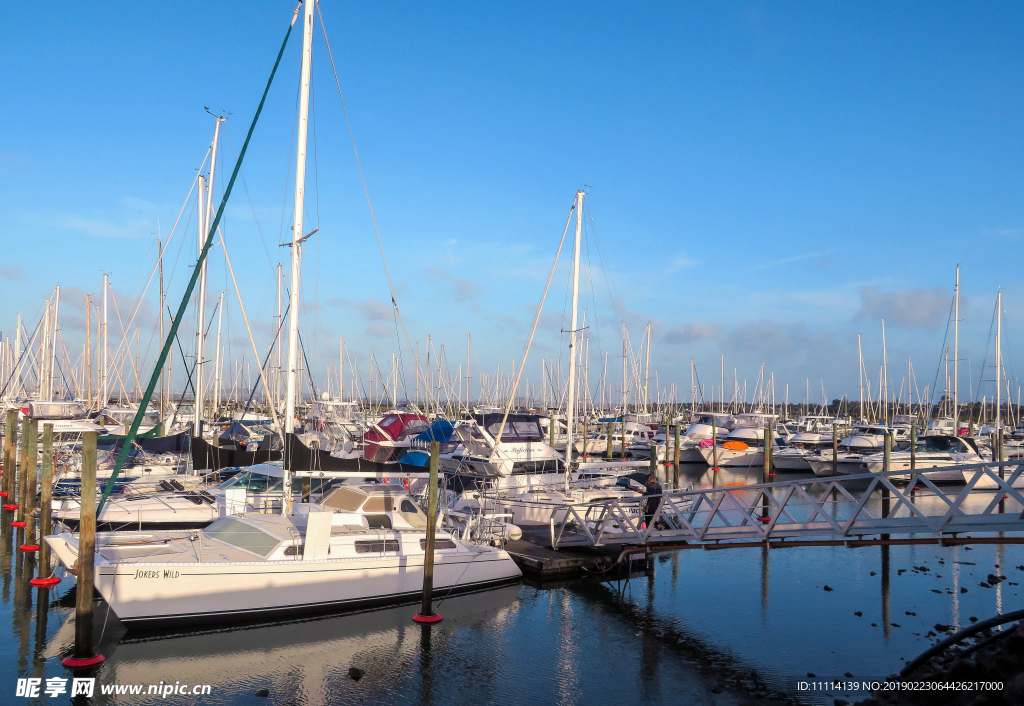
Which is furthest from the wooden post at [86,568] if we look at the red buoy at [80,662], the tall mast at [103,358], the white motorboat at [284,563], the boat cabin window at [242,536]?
the tall mast at [103,358]

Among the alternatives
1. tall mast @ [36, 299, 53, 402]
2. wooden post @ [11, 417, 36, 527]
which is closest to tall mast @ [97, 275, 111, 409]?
tall mast @ [36, 299, 53, 402]

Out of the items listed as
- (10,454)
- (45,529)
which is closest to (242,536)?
(45,529)

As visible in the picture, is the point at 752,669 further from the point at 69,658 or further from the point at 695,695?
the point at 69,658

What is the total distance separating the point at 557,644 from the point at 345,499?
6.17 metres

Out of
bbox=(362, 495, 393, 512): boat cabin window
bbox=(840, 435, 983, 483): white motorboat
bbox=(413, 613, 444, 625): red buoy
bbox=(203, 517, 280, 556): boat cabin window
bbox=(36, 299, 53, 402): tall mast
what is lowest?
bbox=(413, 613, 444, 625): red buoy

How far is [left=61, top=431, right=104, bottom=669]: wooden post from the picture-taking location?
1231 cm

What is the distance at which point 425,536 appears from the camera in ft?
56.6

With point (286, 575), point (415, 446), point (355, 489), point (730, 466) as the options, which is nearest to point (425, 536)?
point (355, 489)

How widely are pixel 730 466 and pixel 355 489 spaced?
1555 inches

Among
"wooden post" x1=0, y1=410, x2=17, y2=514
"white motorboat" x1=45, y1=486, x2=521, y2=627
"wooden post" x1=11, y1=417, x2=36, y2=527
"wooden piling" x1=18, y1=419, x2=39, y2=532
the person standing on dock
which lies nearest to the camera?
"white motorboat" x1=45, y1=486, x2=521, y2=627

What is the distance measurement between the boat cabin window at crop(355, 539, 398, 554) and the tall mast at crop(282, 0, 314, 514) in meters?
2.79

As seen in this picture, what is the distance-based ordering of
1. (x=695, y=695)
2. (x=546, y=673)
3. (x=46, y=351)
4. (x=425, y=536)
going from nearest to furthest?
(x=695, y=695) → (x=546, y=673) → (x=425, y=536) → (x=46, y=351)

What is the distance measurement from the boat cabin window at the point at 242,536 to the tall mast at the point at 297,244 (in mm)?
1756

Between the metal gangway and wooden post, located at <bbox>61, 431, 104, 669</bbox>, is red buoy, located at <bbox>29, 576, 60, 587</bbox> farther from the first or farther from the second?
the metal gangway
